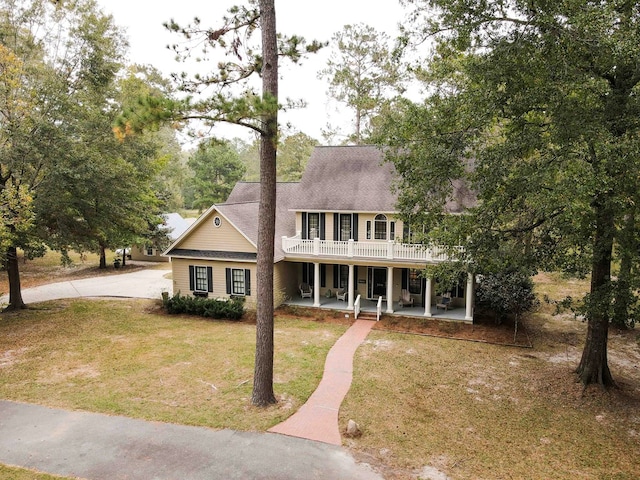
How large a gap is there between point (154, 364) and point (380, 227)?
1183 cm

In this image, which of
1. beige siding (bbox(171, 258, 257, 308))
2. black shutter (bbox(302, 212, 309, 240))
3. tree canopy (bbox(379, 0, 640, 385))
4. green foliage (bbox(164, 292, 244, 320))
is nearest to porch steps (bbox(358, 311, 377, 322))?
black shutter (bbox(302, 212, 309, 240))

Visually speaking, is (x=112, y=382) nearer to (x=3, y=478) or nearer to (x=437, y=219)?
(x=3, y=478)

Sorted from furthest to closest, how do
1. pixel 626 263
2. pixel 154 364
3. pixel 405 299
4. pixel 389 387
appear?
pixel 405 299, pixel 154 364, pixel 389 387, pixel 626 263

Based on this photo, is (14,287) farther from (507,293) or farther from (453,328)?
(507,293)

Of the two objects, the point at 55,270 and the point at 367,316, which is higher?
the point at 55,270

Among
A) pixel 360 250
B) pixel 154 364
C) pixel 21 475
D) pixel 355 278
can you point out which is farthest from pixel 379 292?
pixel 21 475

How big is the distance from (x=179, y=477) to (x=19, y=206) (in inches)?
464

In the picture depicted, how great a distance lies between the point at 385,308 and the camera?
794 inches

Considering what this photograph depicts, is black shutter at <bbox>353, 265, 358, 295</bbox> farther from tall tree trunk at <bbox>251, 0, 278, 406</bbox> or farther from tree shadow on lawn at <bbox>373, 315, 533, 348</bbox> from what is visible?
tall tree trunk at <bbox>251, 0, 278, 406</bbox>

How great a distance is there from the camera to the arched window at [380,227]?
805 inches

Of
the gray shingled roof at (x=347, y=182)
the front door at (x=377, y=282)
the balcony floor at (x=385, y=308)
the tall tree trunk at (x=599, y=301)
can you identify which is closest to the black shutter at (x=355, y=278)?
the front door at (x=377, y=282)

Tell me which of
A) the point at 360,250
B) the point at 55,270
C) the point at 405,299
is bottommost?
the point at 55,270

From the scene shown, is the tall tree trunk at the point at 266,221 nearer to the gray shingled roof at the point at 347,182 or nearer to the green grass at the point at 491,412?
the green grass at the point at 491,412

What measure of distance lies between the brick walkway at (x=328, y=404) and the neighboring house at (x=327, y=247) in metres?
5.15
